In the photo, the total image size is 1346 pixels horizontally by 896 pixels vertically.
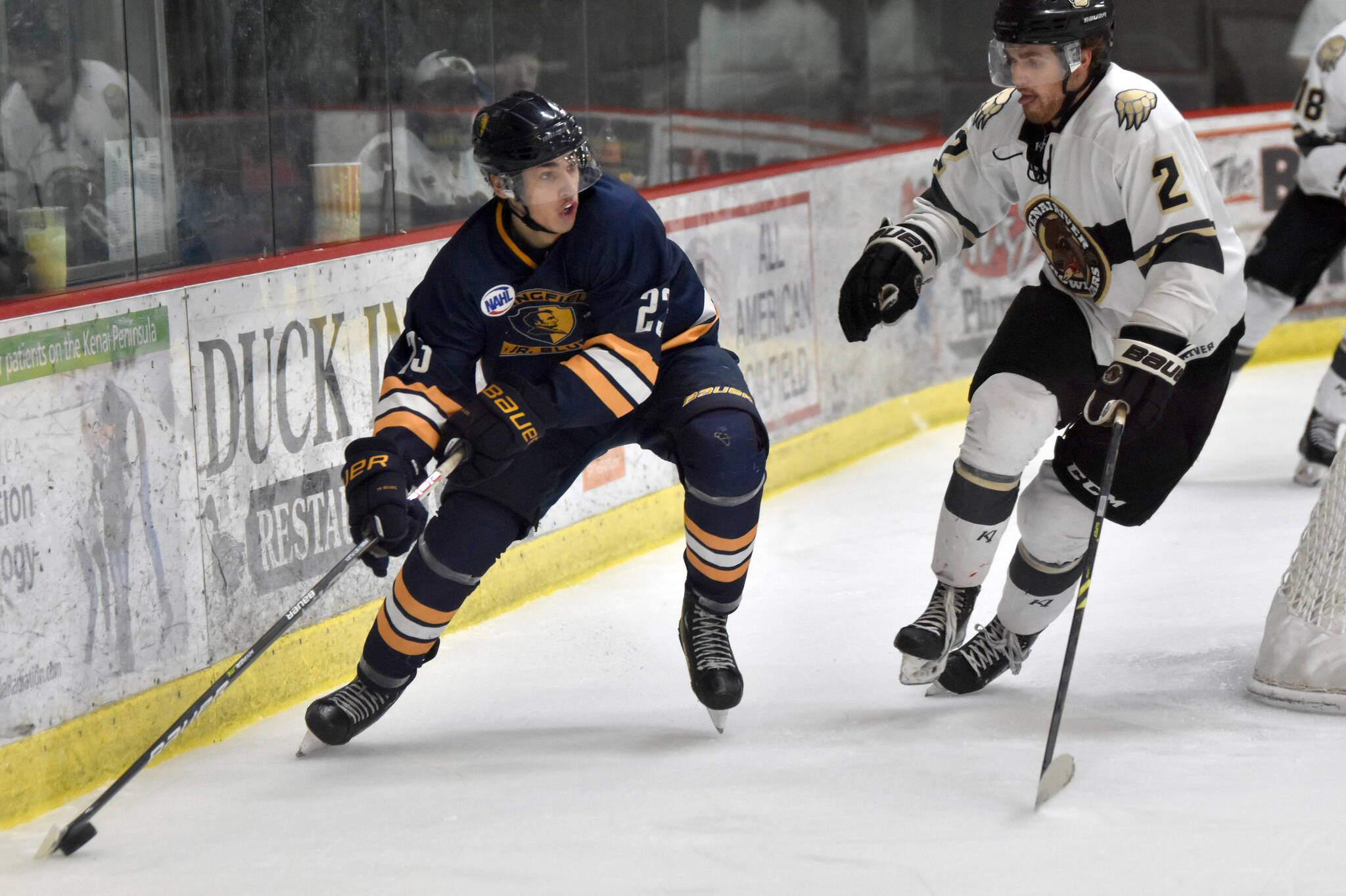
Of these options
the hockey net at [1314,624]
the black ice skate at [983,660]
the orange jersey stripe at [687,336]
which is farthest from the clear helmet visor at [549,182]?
the hockey net at [1314,624]

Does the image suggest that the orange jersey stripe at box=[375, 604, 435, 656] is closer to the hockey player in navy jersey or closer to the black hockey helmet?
the hockey player in navy jersey

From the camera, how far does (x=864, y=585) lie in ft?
12.9

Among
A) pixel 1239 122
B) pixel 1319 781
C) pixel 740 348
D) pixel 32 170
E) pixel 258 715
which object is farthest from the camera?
pixel 1239 122

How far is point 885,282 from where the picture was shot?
291 centimetres

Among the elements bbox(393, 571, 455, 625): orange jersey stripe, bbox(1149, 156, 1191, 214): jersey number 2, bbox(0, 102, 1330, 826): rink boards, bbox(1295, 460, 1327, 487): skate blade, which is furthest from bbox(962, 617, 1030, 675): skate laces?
bbox(1295, 460, 1327, 487): skate blade

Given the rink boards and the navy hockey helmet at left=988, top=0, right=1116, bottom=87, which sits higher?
the navy hockey helmet at left=988, top=0, right=1116, bottom=87

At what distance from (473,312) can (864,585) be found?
152 cm

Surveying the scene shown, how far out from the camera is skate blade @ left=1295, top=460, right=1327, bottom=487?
4.67 meters

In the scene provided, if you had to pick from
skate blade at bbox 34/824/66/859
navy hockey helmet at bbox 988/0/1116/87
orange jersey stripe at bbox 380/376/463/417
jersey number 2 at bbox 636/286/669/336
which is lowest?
skate blade at bbox 34/824/66/859

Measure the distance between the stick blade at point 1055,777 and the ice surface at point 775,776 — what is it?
2cm

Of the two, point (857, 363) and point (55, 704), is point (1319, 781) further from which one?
point (857, 363)

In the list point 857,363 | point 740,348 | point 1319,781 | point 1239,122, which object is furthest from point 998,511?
point 1239,122

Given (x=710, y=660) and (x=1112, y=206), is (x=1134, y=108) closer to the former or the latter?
(x=1112, y=206)

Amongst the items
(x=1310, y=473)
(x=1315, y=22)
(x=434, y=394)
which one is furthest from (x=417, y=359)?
(x=1315, y=22)
